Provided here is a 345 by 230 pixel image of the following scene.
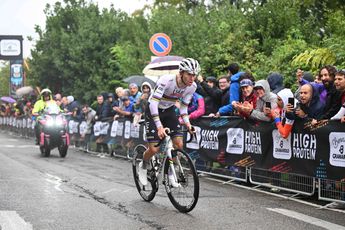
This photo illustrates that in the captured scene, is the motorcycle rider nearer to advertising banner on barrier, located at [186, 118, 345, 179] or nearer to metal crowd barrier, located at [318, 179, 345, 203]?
advertising banner on barrier, located at [186, 118, 345, 179]

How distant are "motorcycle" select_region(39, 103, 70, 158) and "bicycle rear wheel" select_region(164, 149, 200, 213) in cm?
961

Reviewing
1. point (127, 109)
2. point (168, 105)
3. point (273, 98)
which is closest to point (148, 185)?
point (168, 105)

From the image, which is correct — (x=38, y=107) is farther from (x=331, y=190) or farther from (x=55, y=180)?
(x=331, y=190)

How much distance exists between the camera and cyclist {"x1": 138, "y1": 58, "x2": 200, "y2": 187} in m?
8.09

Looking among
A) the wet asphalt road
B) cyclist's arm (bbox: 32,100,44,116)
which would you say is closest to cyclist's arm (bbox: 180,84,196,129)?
the wet asphalt road

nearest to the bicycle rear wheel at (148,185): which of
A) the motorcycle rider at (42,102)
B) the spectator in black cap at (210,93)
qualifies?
the spectator in black cap at (210,93)

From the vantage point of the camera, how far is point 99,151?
1975 centimetres

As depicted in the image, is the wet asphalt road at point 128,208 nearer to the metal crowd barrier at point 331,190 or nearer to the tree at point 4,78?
the metal crowd barrier at point 331,190

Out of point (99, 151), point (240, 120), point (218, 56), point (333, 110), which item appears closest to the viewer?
point (333, 110)

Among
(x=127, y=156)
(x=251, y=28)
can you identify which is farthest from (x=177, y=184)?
(x=251, y=28)

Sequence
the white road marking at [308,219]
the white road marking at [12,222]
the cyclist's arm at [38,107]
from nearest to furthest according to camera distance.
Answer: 1. the white road marking at [12,222]
2. the white road marking at [308,219]
3. the cyclist's arm at [38,107]

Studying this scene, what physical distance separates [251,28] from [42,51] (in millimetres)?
23550

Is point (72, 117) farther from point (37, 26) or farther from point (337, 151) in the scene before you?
point (37, 26)

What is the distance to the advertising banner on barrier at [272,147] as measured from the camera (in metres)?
8.67
